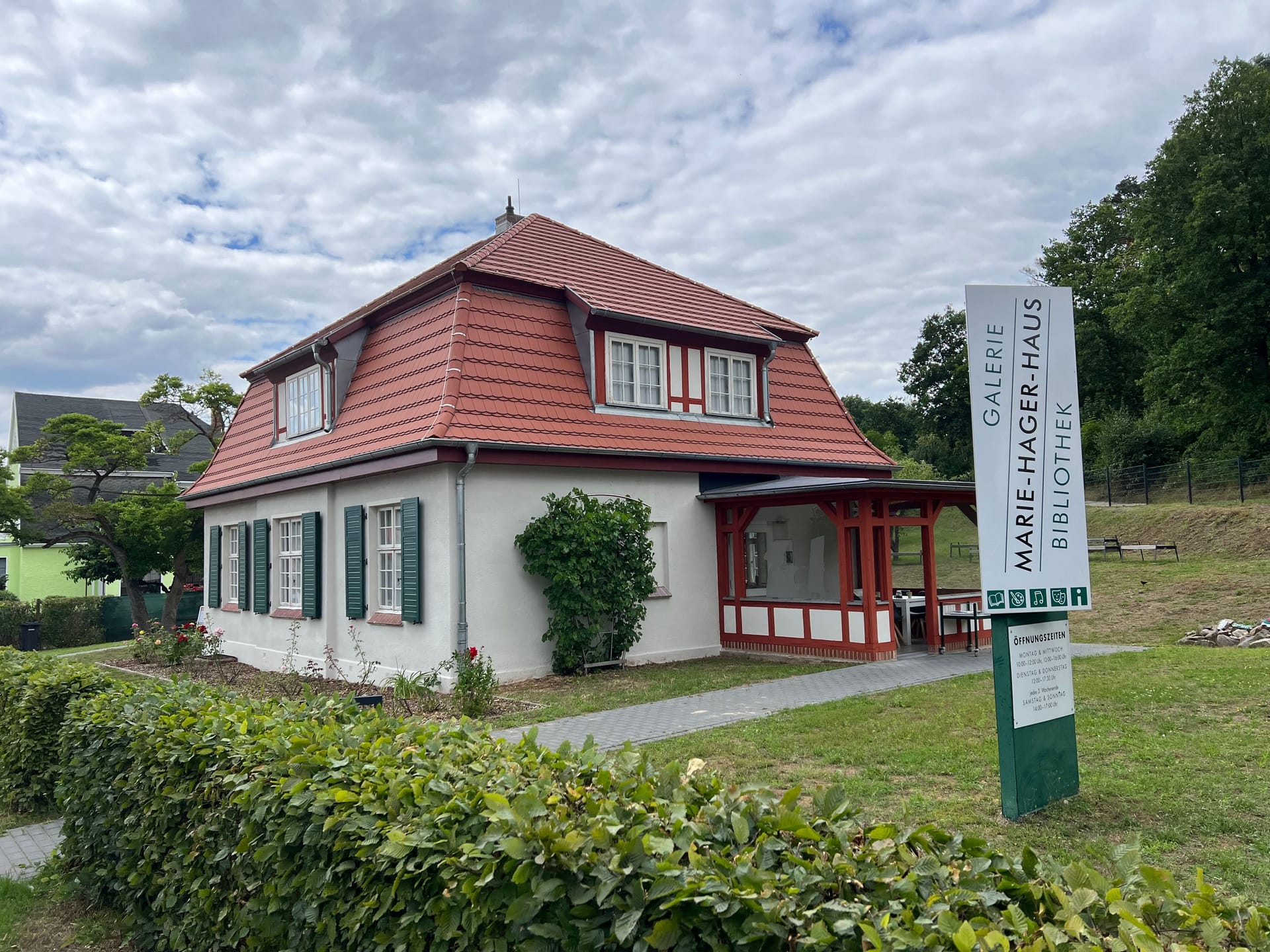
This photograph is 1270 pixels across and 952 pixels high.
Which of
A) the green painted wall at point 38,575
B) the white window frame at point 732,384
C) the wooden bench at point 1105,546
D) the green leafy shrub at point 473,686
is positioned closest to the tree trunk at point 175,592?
the green painted wall at point 38,575

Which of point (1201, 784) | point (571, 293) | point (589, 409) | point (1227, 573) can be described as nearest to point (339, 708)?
point (1201, 784)

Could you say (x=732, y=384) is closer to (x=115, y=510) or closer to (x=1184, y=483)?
(x=115, y=510)

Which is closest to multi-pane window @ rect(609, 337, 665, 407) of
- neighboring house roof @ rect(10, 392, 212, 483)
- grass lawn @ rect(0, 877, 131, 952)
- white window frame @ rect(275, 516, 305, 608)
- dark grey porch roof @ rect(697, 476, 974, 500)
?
dark grey porch roof @ rect(697, 476, 974, 500)

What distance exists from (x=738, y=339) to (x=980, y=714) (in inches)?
358

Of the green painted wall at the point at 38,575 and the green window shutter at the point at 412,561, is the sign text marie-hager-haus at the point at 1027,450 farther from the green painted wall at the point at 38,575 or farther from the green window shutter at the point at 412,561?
the green painted wall at the point at 38,575

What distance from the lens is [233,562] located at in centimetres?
2017

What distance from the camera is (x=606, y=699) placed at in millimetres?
11078

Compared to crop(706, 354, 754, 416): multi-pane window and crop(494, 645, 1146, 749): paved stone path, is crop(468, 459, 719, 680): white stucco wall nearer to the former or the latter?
crop(706, 354, 754, 416): multi-pane window

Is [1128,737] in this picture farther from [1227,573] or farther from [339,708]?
[1227,573]

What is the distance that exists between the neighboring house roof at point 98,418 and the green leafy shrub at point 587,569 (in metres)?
30.8

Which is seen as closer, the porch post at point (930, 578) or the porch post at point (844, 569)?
the porch post at point (844, 569)

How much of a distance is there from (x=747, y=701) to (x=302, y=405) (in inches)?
432

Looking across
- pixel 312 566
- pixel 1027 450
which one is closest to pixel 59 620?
pixel 312 566

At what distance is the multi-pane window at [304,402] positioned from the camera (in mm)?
16750
